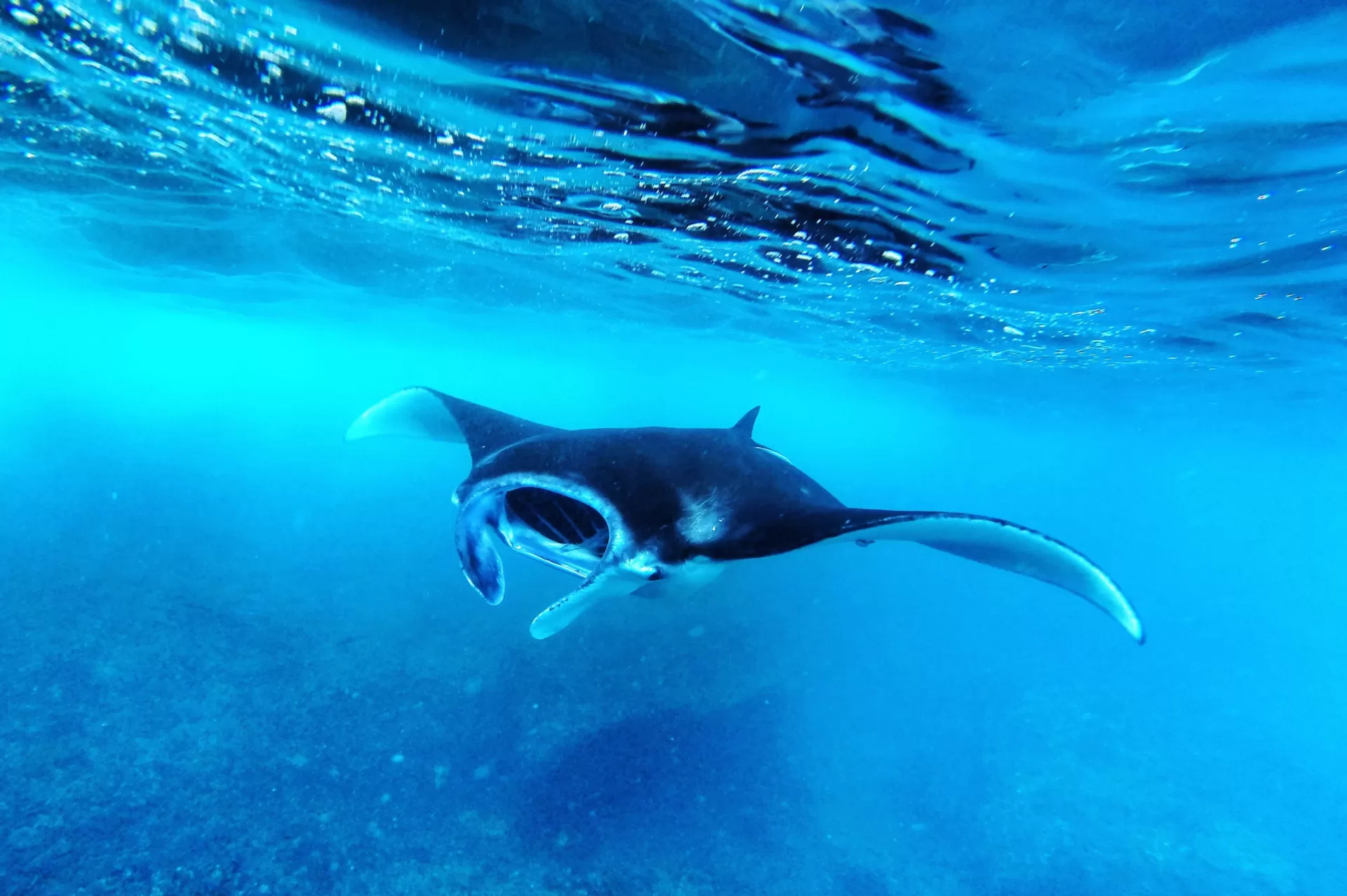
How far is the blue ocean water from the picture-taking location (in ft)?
20.3

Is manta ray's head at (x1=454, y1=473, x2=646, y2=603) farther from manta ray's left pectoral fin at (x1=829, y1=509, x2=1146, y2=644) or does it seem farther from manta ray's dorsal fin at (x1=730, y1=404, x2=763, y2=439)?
manta ray's dorsal fin at (x1=730, y1=404, x2=763, y2=439)

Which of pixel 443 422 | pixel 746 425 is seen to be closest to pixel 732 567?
pixel 746 425

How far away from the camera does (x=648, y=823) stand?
781 cm

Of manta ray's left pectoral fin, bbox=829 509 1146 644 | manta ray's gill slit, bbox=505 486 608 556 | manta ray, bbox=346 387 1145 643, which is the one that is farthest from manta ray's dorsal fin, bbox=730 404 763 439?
manta ray's left pectoral fin, bbox=829 509 1146 644

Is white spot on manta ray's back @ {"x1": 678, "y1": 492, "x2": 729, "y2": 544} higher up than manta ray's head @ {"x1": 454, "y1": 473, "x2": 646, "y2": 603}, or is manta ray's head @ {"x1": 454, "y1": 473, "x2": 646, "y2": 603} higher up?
white spot on manta ray's back @ {"x1": 678, "y1": 492, "x2": 729, "y2": 544}

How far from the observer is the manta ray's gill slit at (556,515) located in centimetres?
520

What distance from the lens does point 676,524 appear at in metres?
3.81

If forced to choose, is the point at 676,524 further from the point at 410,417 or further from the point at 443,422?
the point at 410,417

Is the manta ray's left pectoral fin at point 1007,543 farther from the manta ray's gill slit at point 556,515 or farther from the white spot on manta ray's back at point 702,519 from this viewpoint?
the manta ray's gill slit at point 556,515

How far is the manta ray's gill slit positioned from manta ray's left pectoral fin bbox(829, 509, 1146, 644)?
2427 mm

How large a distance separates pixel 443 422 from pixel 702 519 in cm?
370

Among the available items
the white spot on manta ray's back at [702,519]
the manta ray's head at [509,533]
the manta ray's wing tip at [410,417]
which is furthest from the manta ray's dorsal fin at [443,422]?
the white spot on manta ray's back at [702,519]

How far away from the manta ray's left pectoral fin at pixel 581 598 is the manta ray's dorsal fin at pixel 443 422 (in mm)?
1890

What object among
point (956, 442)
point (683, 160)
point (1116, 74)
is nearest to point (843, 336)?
point (683, 160)
